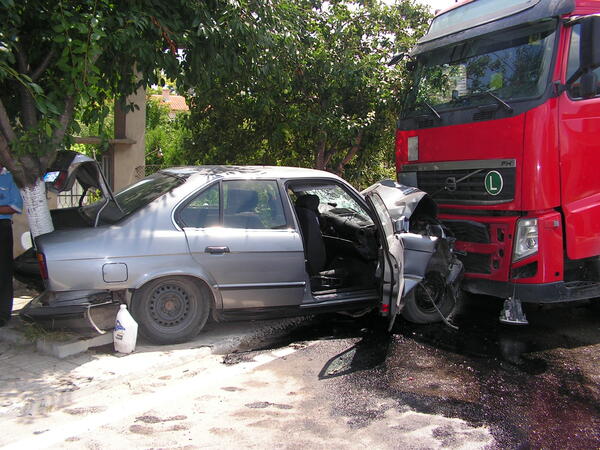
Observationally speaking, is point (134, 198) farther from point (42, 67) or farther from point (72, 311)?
point (42, 67)

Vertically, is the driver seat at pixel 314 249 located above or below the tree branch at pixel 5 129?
below

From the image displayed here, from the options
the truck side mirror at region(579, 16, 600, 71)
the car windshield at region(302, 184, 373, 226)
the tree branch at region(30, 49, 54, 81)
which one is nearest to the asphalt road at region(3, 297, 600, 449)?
the car windshield at region(302, 184, 373, 226)

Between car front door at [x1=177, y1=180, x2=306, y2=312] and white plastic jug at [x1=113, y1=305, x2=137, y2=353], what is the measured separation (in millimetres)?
752

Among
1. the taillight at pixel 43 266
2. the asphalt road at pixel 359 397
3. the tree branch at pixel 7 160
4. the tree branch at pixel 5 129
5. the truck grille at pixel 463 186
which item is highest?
the tree branch at pixel 5 129

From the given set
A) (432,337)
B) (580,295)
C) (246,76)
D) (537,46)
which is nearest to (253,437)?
(432,337)

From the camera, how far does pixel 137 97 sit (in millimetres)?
8961

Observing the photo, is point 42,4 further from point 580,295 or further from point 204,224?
point 580,295

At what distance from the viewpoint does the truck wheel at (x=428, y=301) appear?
5906 mm

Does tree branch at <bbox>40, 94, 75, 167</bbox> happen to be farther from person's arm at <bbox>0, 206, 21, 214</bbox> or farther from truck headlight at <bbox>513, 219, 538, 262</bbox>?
truck headlight at <bbox>513, 219, 538, 262</bbox>

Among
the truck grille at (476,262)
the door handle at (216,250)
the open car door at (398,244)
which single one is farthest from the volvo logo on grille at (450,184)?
the door handle at (216,250)

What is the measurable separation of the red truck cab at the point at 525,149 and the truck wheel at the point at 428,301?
256 millimetres

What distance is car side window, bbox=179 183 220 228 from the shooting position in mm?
5027

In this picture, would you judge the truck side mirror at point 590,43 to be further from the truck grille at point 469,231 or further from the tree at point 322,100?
the tree at point 322,100

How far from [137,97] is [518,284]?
6492mm
